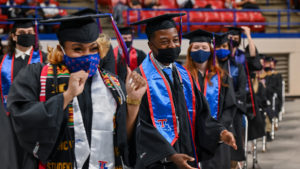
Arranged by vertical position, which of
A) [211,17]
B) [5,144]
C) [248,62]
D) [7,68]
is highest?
[5,144]

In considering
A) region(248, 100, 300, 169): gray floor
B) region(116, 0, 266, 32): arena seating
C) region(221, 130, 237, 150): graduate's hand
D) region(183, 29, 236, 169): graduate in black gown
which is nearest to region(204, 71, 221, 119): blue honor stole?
region(183, 29, 236, 169): graduate in black gown

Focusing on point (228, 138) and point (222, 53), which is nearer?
point (228, 138)

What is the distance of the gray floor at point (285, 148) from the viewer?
8.49m

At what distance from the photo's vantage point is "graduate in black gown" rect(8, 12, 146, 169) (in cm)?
265

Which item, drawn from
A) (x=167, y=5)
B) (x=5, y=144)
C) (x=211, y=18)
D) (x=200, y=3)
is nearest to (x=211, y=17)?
(x=211, y=18)

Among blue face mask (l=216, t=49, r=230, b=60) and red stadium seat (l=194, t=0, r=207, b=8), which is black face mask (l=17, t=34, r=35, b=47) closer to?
blue face mask (l=216, t=49, r=230, b=60)

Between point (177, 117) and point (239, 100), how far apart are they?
3090 millimetres

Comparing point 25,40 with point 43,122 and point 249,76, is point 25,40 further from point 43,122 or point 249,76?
point 43,122

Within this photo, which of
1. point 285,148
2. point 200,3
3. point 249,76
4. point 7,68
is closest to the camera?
point 7,68

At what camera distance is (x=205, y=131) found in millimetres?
3656

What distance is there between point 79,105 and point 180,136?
3.38 feet

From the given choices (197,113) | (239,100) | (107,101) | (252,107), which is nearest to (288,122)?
(252,107)

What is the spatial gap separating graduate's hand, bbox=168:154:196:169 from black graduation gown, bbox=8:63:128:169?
547mm

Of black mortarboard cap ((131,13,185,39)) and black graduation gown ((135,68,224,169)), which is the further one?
black mortarboard cap ((131,13,185,39))
